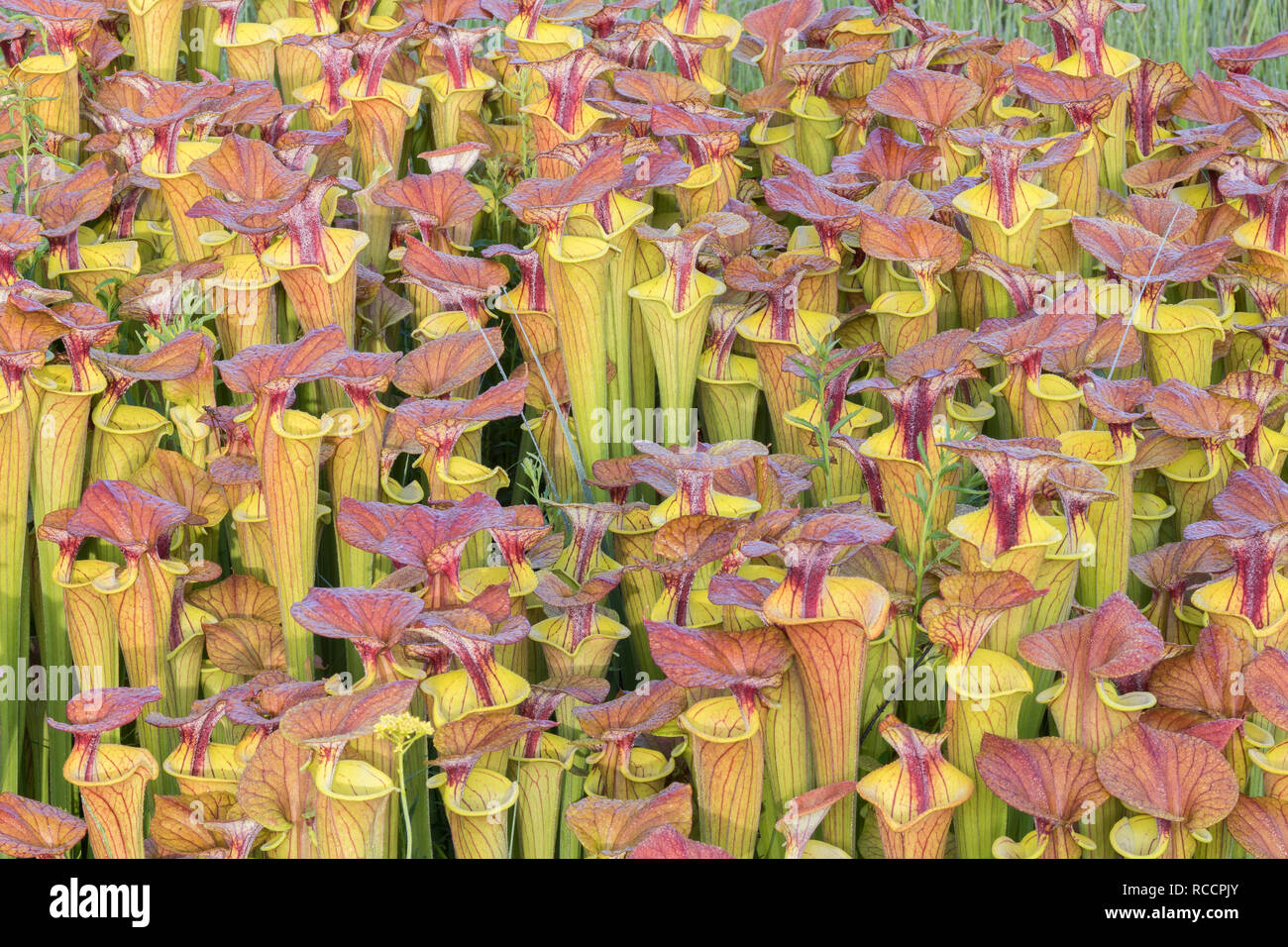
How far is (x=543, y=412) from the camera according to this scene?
227 centimetres

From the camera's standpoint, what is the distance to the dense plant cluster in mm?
1554

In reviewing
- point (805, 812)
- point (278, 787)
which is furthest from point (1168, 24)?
point (278, 787)

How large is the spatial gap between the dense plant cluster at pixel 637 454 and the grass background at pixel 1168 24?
122 centimetres

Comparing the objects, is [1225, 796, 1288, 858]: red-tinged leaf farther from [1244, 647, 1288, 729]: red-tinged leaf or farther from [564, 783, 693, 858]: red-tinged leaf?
[564, 783, 693, 858]: red-tinged leaf

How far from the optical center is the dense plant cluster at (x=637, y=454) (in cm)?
155

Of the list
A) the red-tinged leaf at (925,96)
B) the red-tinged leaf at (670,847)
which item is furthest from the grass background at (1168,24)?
the red-tinged leaf at (670,847)

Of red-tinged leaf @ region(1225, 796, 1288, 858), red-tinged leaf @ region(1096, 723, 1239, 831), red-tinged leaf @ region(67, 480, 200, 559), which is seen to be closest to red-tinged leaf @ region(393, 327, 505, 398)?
red-tinged leaf @ region(67, 480, 200, 559)

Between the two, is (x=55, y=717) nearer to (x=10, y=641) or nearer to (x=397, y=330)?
(x=10, y=641)

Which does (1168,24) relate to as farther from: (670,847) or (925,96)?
(670,847)

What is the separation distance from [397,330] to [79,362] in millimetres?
714

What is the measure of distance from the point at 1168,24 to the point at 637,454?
9.95 ft

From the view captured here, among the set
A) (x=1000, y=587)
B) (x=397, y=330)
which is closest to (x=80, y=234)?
(x=397, y=330)

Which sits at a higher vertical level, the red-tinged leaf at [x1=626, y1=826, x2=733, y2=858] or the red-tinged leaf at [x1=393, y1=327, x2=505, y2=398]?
the red-tinged leaf at [x1=393, y1=327, x2=505, y2=398]

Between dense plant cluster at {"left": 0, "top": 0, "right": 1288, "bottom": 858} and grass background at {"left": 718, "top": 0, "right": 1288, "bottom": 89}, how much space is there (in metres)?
1.22
